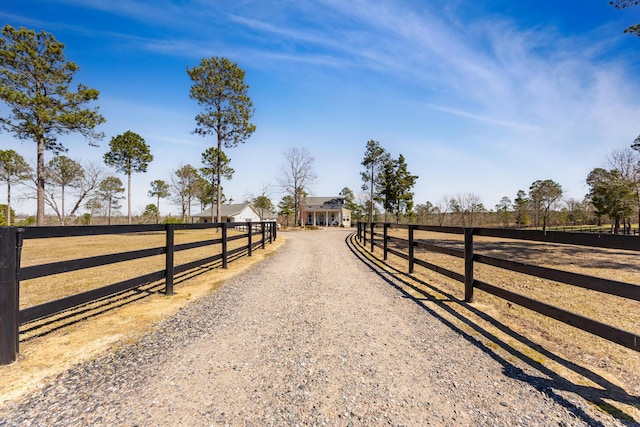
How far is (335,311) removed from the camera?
429 centimetres

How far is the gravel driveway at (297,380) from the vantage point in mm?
2008

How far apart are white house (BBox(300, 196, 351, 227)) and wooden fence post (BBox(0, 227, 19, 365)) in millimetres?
51365

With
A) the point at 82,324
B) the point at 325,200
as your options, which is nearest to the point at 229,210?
the point at 325,200

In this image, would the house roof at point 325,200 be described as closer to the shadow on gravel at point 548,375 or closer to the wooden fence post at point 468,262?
the wooden fence post at point 468,262

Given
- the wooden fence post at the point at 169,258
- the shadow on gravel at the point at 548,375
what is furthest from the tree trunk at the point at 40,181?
the shadow on gravel at the point at 548,375

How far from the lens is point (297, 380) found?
246cm

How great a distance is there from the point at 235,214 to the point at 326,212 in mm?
18291

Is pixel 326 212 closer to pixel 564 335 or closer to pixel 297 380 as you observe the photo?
pixel 564 335

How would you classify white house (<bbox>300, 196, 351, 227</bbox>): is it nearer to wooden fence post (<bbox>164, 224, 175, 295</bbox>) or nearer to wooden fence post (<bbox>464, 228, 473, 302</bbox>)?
wooden fence post (<bbox>164, 224, 175, 295</bbox>)

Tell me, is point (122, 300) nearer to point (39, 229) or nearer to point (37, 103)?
point (39, 229)

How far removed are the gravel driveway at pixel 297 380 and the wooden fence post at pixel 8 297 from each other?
708 millimetres

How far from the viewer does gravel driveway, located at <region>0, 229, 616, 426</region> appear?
201cm

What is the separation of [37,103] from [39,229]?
21.9 meters

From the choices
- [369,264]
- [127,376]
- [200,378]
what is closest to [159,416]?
[200,378]
